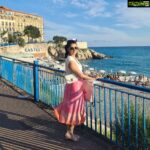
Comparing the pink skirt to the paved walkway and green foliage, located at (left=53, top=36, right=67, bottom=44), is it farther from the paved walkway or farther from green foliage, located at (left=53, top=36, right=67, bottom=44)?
green foliage, located at (left=53, top=36, right=67, bottom=44)

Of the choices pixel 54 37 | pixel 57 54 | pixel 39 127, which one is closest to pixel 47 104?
pixel 39 127

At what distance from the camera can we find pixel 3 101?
34.4 ft

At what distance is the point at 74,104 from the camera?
659 cm

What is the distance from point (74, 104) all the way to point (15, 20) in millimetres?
143986

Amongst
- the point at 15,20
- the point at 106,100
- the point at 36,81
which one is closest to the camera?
the point at 106,100

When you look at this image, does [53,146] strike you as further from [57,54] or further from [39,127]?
[57,54]

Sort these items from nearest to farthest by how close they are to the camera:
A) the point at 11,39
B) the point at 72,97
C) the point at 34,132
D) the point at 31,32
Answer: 1. the point at 72,97
2. the point at 34,132
3. the point at 11,39
4. the point at 31,32

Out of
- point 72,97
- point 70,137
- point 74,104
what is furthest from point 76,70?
point 70,137

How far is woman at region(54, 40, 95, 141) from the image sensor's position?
20.9 ft

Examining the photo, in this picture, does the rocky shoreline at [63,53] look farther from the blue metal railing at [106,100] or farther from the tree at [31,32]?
the blue metal railing at [106,100]

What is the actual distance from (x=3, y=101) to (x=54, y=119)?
2.62 m

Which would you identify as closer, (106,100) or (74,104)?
(74,104)

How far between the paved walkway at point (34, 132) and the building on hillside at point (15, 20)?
4799 inches

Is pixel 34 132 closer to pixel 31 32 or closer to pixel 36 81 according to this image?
pixel 36 81
